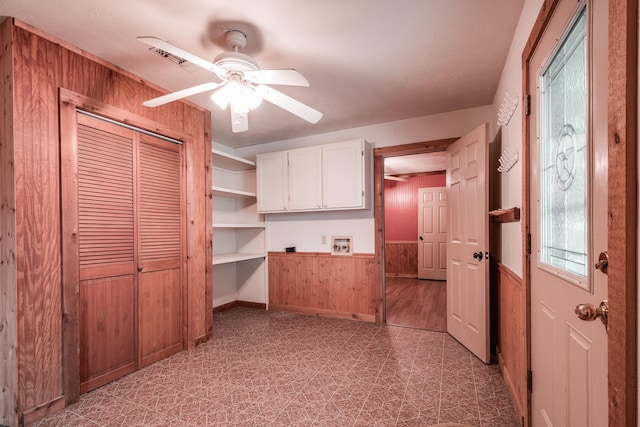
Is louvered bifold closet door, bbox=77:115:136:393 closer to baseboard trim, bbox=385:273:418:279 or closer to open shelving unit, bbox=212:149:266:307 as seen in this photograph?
open shelving unit, bbox=212:149:266:307

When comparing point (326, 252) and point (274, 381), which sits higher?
point (326, 252)

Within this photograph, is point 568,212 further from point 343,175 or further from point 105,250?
point 105,250

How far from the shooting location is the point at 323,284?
4.12 meters

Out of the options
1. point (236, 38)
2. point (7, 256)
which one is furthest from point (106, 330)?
point (236, 38)

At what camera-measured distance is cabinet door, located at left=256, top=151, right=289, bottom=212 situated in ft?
13.4

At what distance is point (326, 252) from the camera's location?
4.16m

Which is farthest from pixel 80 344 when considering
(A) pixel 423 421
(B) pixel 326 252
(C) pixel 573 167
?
(C) pixel 573 167

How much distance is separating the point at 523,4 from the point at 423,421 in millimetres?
2511

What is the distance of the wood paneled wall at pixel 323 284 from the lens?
3.88 m

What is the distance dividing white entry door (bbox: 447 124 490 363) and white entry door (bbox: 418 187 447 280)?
3.47 meters

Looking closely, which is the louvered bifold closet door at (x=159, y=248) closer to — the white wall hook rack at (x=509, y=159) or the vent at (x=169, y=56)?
the vent at (x=169, y=56)

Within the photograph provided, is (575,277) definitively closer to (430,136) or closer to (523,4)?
(523,4)

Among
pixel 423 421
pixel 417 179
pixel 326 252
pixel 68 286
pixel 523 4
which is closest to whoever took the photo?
pixel 523 4

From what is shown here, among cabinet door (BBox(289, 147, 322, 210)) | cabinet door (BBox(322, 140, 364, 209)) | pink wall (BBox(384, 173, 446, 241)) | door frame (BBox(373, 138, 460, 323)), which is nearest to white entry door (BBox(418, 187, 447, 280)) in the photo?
pink wall (BBox(384, 173, 446, 241))
